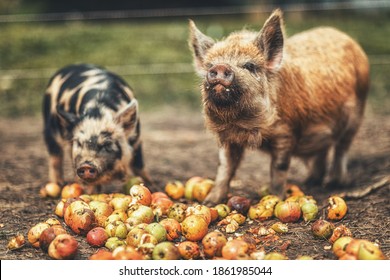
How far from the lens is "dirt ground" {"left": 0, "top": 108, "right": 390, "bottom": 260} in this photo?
3.91 m

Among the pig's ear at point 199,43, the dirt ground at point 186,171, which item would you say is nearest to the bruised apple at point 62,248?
the dirt ground at point 186,171

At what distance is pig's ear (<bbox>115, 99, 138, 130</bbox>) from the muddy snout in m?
1.18

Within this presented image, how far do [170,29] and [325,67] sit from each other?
27.8 ft

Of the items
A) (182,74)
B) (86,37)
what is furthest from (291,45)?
(86,37)

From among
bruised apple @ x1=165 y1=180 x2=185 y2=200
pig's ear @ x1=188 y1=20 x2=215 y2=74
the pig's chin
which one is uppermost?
pig's ear @ x1=188 y1=20 x2=215 y2=74

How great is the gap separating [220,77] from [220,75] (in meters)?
0.02

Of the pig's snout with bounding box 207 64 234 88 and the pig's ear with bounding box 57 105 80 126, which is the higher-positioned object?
the pig's snout with bounding box 207 64 234 88

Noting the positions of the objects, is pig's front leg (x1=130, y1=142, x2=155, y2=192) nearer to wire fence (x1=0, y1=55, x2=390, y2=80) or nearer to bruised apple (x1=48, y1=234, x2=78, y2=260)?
bruised apple (x1=48, y1=234, x2=78, y2=260)

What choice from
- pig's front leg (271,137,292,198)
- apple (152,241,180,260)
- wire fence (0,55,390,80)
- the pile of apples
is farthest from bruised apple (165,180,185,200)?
wire fence (0,55,390,80)

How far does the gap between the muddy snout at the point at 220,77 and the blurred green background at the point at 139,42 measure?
621cm

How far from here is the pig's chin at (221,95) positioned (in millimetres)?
3957

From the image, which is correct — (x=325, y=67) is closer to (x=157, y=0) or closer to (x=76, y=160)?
(x=76, y=160)

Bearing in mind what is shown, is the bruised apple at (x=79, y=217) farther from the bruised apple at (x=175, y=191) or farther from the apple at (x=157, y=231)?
the bruised apple at (x=175, y=191)
